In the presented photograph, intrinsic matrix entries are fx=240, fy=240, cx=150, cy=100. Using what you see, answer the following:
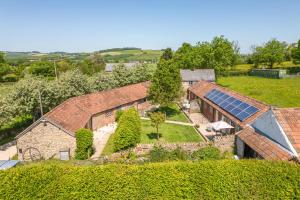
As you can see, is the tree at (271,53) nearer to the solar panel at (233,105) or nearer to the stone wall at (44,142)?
the solar panel at (233,105)

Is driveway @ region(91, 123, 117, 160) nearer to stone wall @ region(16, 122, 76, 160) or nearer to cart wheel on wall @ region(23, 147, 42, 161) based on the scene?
stone wall @ region(16, 122, 76, 160)

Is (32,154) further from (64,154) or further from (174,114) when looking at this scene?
(174,114)

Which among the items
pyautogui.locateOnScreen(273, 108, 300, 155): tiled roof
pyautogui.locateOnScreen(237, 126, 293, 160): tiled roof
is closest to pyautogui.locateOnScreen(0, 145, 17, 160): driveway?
pyautogui.locateOnScreen(237, 126, 293, 160): tiled roof

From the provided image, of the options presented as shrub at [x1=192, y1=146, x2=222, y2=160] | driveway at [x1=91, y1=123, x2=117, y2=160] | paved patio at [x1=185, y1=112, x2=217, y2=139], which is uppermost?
shrub at [x1=192, y1=146, x2=222, y2=160]

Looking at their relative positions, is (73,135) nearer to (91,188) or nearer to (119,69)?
(91,188)

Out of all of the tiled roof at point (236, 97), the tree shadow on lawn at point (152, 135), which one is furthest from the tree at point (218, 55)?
the tree shadow on lawn at point (152, 135)

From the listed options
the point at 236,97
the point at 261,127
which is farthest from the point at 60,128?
the point at 236,97
